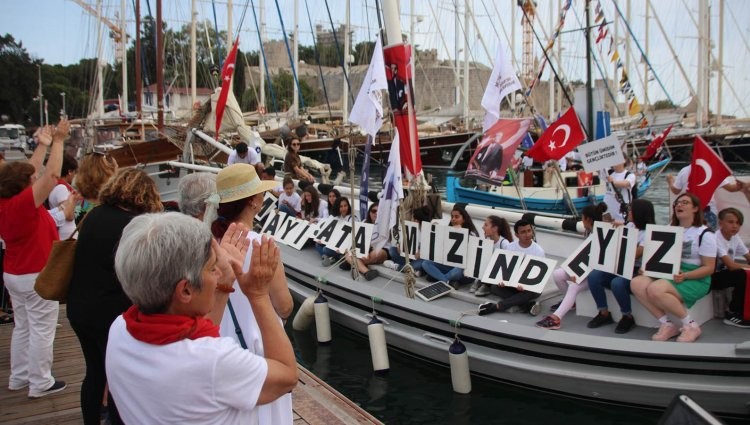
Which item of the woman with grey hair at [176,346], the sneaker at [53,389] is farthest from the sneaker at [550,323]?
the woman with grey hair at [176,346]

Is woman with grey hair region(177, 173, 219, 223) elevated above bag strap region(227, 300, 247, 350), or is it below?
above

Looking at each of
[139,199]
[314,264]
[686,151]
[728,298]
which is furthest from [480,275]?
[686,151]

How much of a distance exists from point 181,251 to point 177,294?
0.14m

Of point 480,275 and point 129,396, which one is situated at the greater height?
point 129,396

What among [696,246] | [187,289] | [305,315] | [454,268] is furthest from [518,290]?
[187,289]

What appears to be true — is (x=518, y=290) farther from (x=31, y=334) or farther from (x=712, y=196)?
(x=31, y=334)

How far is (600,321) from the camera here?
6.12 m

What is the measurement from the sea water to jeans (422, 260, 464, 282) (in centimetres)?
105

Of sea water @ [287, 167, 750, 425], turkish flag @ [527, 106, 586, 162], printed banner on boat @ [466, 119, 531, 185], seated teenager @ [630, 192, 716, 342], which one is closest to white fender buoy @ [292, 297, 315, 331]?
sea water @ [287, 167, 750, 425]

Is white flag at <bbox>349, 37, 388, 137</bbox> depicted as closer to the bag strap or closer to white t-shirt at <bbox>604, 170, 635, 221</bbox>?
the bag strap

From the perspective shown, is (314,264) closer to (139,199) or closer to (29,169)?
(29,169)

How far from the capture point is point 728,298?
19.2ft

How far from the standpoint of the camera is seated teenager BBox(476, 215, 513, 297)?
23.4 feet

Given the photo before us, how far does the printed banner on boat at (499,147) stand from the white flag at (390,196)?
6.93ft
